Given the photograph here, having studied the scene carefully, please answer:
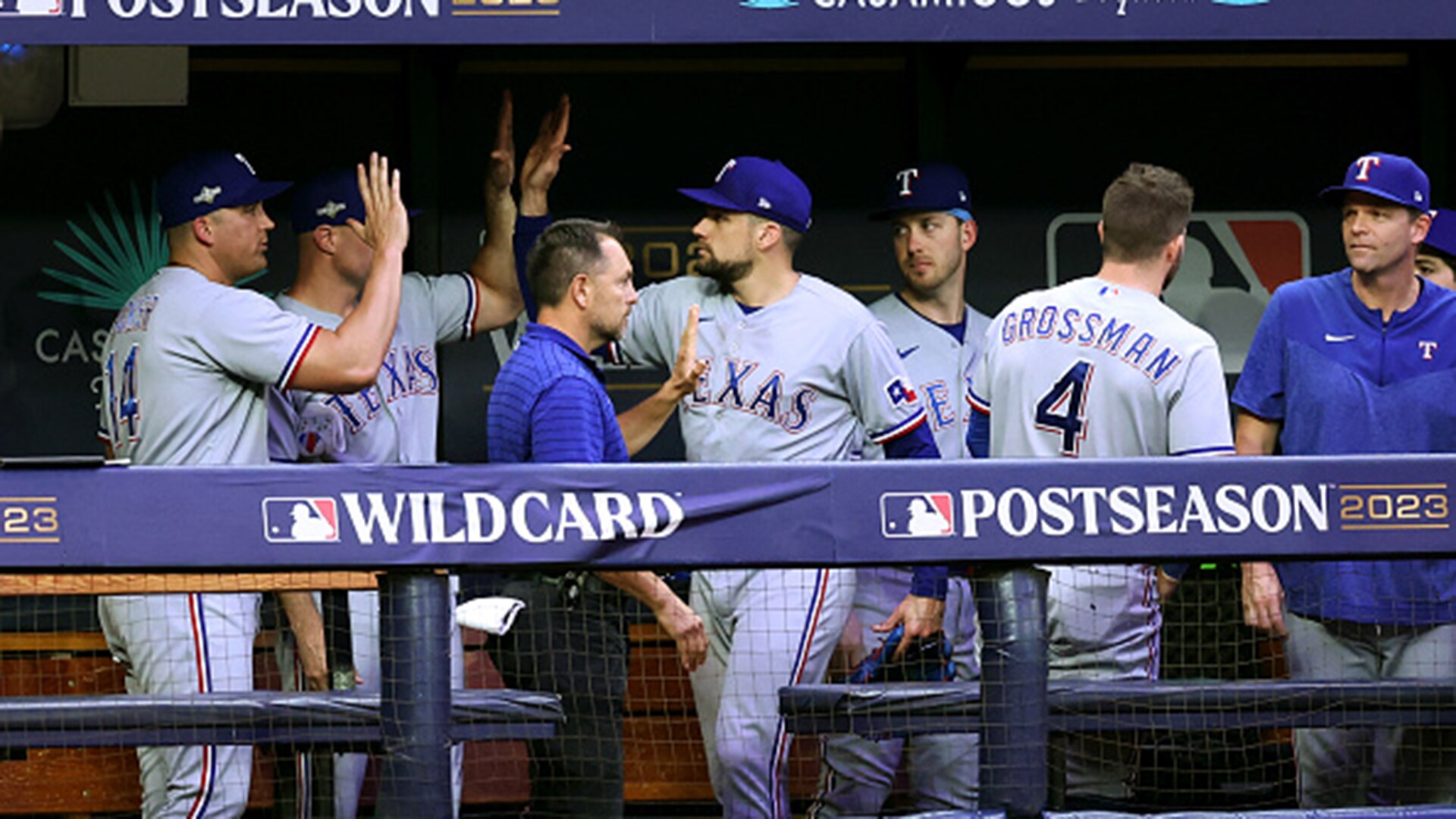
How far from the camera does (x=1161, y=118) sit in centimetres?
549

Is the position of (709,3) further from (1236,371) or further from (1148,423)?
(1236,371)

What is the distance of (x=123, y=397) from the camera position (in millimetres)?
4109

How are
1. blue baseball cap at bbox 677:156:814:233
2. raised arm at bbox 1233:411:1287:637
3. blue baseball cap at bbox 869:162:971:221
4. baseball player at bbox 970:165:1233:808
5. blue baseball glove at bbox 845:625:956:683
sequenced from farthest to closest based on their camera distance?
blue baseball cap at bbox 869:162:971:221 < blue baseball cap at bbox 677:156:814:233 < blue baseball glove at bbox 845:625:956:683 < baseball player at bbox 970:165:1233:808 < raised arm at bbox 1233:411:1287:637

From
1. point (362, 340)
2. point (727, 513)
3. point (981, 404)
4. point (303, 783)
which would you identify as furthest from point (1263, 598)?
point (303, 783)

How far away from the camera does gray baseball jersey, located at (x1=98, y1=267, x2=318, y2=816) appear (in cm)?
378

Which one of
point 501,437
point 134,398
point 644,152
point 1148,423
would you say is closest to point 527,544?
point 501,437

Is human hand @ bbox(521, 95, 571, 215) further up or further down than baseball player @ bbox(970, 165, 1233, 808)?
further up

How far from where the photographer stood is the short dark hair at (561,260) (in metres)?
4.02

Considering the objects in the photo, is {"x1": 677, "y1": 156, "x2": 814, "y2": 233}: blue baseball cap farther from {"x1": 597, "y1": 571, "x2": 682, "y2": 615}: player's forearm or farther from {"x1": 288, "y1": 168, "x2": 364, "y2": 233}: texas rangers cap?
{"x1": 597, "y1": 571, "x2": 682, "y2": 615}: player's forearm

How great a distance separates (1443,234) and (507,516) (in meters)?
2.51

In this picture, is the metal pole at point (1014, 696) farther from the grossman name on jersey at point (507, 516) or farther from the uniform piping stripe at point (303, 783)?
the uniform piping stripe at point (303, 783)

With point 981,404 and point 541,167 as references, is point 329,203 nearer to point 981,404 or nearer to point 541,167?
point 541,167

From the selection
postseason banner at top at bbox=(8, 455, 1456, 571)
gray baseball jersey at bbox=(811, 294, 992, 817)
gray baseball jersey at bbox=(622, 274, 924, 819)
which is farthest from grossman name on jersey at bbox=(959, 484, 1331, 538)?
gray baseball jersey at bbox=(622, 274, 924, 819)

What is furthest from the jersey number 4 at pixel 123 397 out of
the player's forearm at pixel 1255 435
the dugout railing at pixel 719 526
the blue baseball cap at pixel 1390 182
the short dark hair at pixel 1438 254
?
the short dark hair at pixel 1438 254
